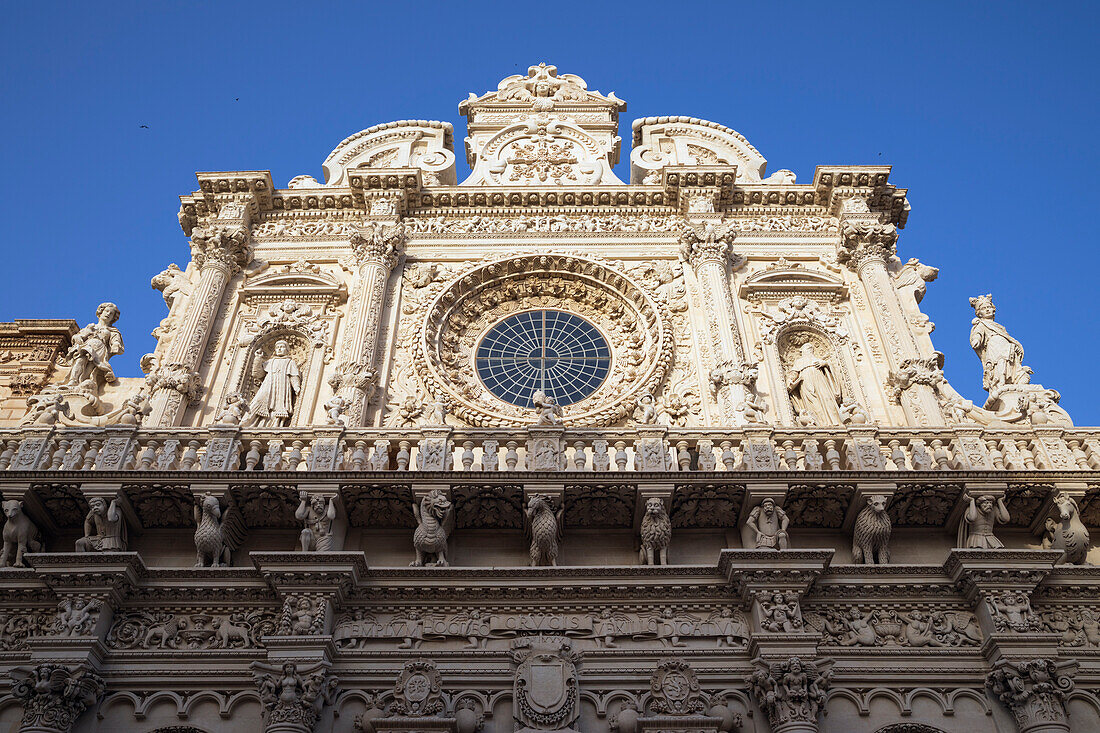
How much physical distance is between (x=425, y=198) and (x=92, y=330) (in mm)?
6221

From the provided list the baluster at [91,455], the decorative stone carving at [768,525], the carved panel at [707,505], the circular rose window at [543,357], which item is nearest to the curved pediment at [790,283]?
the circular rose window at [543,357]

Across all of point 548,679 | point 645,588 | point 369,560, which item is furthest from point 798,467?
point 369,560

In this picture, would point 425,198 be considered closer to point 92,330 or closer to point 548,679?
point 92,330

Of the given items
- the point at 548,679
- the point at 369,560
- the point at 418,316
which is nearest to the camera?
the point at 548,679

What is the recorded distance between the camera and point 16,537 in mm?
10836

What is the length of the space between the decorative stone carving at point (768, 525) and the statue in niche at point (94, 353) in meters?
9.98

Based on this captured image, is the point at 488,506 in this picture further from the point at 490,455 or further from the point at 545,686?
the point at 545,686

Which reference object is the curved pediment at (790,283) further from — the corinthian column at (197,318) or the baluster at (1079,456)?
the corinthian column at (197,318)

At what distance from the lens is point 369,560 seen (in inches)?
442

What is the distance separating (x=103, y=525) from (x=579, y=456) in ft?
18.5

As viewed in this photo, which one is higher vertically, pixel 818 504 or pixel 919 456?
pixel 919 456

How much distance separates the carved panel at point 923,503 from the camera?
11.0 meters

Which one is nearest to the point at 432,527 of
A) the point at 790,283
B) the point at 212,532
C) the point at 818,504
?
the point at 212,532

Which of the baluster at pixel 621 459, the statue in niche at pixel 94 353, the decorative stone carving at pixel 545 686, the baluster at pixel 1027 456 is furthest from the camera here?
the statue in niche at pixel 94 353
